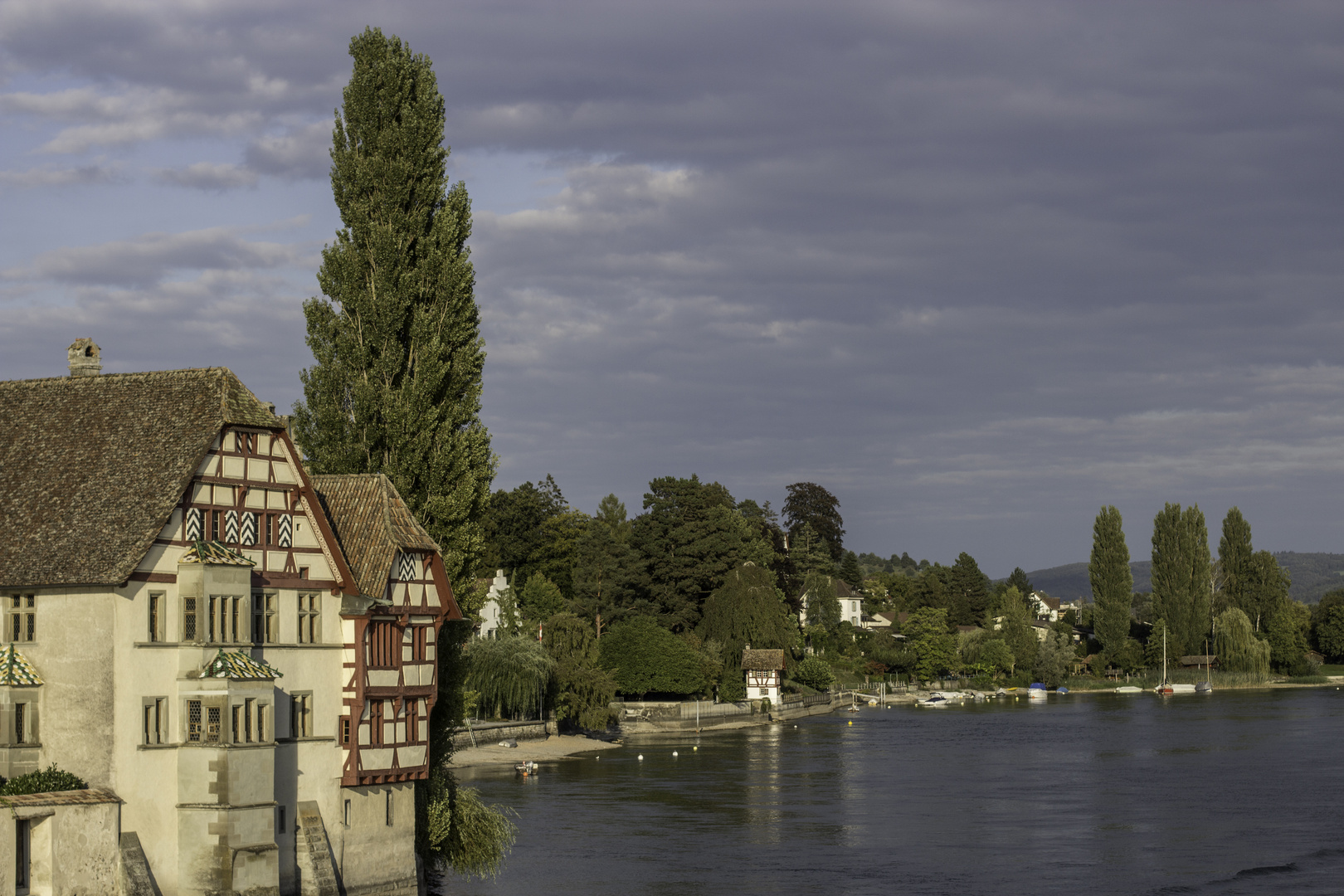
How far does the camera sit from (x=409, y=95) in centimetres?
4678

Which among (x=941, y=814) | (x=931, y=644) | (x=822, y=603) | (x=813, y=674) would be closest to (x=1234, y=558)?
(x=931, y=644)

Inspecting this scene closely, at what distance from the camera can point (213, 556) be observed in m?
36.3

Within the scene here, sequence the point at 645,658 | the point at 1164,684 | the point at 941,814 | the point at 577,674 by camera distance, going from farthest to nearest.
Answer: the point at 1164,684 < the point at 645,658 < the point at 577,674 < the point at 941,814

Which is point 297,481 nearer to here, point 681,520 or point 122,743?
point 122,743

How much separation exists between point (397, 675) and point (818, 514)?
498 feet

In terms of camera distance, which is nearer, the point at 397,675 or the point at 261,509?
the point at 261,509

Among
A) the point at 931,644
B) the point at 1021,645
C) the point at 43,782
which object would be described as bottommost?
the point at 1021,645

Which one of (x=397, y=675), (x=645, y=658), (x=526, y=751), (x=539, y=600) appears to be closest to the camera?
(x=397, y=675)

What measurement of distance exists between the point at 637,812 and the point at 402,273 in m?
34.6

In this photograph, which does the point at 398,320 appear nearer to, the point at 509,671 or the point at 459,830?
the point at 459,830

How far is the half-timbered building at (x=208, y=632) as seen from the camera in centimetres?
3531

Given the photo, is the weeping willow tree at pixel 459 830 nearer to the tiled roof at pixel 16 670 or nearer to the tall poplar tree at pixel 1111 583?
the tiled roof at pixel 16 670

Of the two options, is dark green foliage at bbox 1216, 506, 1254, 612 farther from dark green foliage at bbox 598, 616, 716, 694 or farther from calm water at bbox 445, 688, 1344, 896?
dark green foliage at bbox 598, 616, 716, 694

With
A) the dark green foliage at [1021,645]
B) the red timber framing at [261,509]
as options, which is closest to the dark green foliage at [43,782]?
the red timber framing at [261,509]
